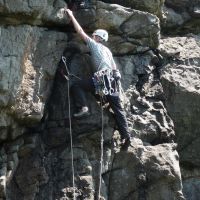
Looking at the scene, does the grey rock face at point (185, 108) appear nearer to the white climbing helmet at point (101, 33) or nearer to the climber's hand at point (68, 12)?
the white climbing helmet at point (101, 33)

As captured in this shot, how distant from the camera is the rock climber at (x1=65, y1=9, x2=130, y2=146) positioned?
13.6m

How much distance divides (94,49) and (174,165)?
3455mm

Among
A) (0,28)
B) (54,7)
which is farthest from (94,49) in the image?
(0,28)

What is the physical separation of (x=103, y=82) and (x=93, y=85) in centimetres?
37

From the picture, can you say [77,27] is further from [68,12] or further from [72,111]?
[72,111]

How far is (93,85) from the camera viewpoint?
1372cm

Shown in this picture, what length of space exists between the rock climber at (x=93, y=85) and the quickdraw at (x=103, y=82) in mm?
120

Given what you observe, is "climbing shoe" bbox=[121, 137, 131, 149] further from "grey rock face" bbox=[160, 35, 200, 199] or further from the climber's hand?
the climber's hand

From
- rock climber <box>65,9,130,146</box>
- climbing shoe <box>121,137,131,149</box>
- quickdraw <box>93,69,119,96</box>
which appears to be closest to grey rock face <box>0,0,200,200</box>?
climbing shoe <box>121,137,131,149</box>

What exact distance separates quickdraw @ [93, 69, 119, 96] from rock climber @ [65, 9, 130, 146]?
0.12m

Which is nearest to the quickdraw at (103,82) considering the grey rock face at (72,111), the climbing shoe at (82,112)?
the climbing shoe at (82,112)

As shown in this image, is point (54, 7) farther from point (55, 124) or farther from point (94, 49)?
point (55, 124)

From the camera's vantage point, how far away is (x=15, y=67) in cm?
1286

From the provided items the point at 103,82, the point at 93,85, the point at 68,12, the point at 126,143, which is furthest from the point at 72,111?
the point at 68,12
